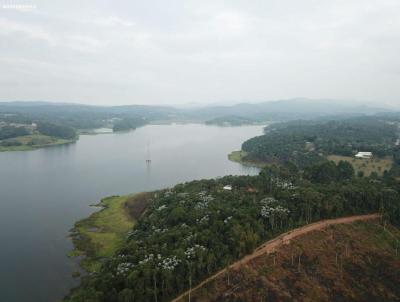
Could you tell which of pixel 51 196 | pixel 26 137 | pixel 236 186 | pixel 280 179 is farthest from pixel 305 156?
pixel 26 137

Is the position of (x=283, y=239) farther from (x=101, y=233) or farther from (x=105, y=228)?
(x=105, y=228)

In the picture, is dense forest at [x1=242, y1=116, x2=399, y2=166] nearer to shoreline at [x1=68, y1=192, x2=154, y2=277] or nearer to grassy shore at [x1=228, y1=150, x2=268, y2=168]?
grassy shore at [x1=228, y1=150, x2=268, y2=168]

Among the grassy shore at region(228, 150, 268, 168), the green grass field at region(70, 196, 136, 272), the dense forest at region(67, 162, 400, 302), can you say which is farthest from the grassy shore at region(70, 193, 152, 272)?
the grassy shore at region(228, 150, 268, 168)

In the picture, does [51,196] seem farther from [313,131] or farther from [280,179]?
[313,131]

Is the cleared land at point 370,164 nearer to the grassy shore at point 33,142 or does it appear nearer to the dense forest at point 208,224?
the dense forest at point 208,224

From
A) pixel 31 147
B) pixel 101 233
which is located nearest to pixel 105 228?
pixel 101 233

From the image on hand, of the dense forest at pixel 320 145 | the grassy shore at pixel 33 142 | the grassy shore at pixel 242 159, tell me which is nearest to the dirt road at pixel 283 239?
the dense forest at pixel 320 145
